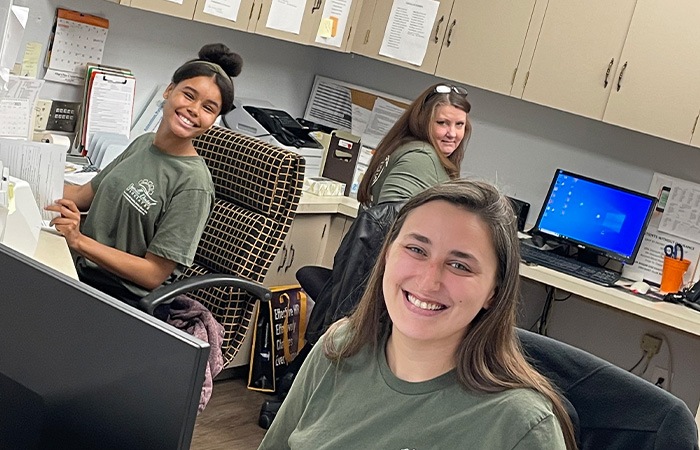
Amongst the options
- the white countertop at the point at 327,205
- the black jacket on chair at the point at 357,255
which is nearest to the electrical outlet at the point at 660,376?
the white countertop at the point at 327,205

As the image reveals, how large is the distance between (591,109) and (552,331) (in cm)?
99

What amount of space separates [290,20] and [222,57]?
1265mm

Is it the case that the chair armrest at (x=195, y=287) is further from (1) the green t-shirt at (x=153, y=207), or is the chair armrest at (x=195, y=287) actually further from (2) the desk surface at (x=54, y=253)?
(2) the desk surface at (x=54, y=253)

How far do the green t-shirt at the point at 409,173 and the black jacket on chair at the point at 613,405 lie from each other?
1936 millimetres

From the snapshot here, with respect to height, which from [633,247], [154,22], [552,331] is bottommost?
[552,331]

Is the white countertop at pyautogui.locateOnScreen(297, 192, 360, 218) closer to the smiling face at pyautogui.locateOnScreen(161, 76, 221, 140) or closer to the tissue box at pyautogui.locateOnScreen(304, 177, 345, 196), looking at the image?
the tissue box at pyautogui.locateOnScreen(304, 177, 345, 196)

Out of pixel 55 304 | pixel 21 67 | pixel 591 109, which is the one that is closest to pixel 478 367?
pixel 55 304

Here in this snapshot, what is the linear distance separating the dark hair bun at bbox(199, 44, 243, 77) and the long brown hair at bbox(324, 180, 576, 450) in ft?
4.64

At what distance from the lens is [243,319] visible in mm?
3039

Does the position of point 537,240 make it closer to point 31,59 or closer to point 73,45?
point 73,45

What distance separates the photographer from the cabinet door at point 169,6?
345cm

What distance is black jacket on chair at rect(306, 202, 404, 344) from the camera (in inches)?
126

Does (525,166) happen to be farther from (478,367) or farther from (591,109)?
(478,367)

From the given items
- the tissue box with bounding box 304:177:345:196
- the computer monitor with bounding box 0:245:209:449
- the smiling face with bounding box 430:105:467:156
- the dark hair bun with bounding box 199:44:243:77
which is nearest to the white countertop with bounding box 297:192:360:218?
the tissue box with bounding box 304:177:345:196
